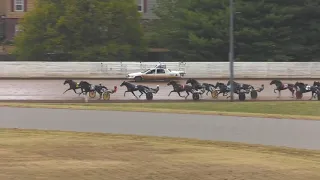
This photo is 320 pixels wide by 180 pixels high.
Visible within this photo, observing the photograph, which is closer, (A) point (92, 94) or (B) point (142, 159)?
(B) point (142, 159)

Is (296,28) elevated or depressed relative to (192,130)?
elevated

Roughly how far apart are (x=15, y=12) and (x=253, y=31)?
26.4 m

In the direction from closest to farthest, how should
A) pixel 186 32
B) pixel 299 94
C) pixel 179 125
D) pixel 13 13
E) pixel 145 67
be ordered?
pixel 179 125 < pixel 299 94 < pixel 145 67 < pixel 186 32 < pixel 13 13

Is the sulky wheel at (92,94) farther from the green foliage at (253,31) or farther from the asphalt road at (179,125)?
the green foliage at (253,31)

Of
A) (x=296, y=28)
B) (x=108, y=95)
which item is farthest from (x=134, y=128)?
(x=296, y=28)

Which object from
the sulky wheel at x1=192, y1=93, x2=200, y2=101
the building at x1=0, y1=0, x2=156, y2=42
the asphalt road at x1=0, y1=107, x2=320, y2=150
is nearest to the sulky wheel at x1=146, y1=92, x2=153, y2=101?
the sulky wheel at x1=192, y1=93, x2=200, y2=101

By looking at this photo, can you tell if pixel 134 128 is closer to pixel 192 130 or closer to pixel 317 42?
pixel 192 130

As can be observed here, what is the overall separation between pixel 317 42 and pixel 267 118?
39577 mm

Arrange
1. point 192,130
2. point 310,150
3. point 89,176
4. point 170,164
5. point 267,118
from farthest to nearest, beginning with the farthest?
point 267,118, point 192,130, point 310,150, point 170,164, point 89,176

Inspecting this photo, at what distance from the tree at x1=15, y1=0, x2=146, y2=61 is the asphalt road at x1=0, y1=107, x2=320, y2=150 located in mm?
33224

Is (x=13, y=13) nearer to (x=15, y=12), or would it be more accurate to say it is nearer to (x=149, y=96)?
(x=15, y=12)

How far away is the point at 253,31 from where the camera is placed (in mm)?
52312

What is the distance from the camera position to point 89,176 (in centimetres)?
888

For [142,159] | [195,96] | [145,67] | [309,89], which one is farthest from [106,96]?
[142,159]
